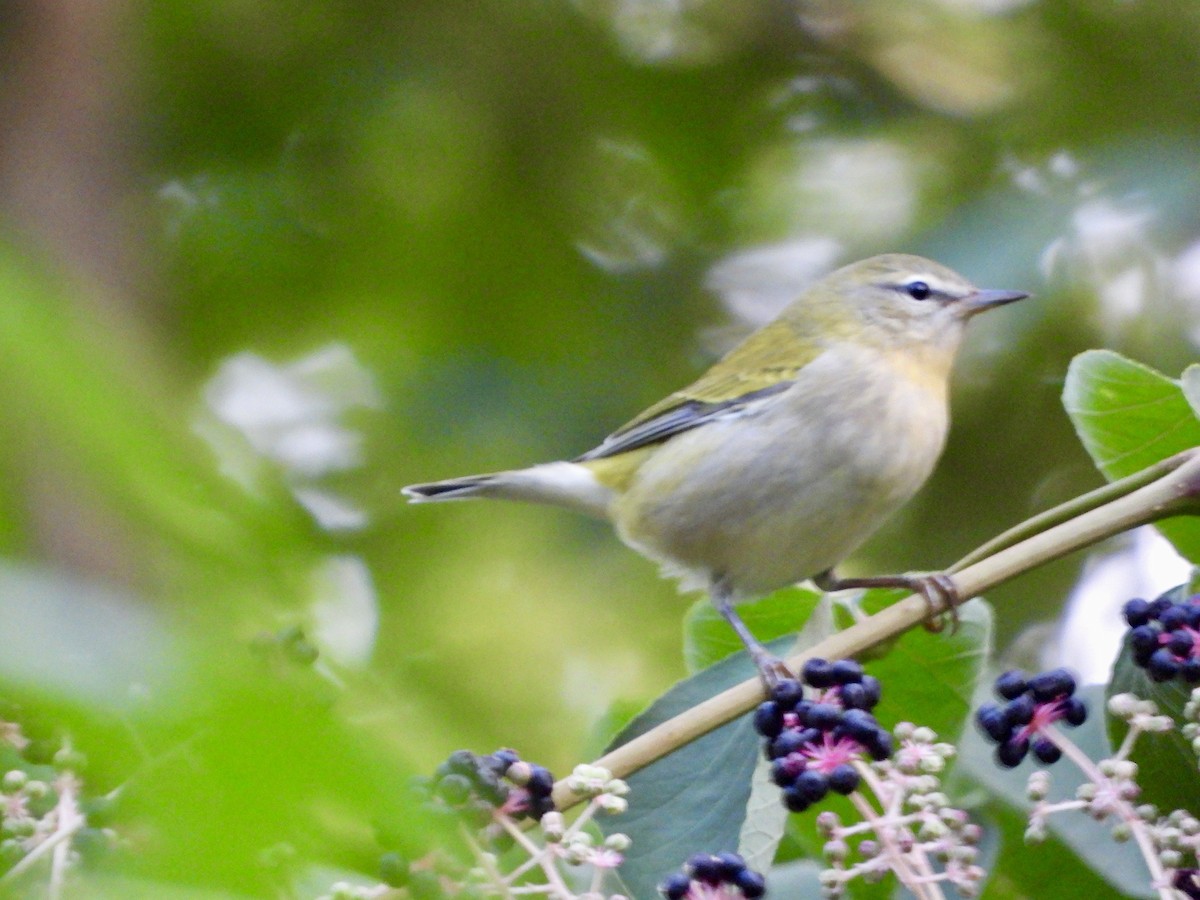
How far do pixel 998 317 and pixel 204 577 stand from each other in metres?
3.96

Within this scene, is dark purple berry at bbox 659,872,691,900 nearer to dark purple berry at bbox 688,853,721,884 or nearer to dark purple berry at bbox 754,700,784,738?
dark purple berry at bbox 688,853,721,884

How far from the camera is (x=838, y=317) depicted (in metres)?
3.43

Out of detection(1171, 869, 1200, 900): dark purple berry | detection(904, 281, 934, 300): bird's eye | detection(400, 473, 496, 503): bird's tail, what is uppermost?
detection(904, 281, 934, 300): bird's eye

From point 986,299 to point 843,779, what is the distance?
2.07 meters

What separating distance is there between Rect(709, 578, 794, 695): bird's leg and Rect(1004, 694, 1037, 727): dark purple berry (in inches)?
9.3

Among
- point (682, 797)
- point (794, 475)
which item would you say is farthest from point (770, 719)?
point (794, 475)

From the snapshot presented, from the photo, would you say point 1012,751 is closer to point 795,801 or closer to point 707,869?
point 795,801

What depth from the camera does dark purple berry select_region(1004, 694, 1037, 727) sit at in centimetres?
138

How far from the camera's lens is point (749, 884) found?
1221 millimetres

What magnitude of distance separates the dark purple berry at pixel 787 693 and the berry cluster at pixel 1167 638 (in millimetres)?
366

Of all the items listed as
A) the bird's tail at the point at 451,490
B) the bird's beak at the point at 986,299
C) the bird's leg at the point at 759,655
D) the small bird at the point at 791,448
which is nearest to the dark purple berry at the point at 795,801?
the bird's leg at the point at 759,655

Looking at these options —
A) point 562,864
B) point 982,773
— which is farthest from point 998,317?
point 562,864

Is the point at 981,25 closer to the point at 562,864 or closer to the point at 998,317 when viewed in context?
the point at 998,317

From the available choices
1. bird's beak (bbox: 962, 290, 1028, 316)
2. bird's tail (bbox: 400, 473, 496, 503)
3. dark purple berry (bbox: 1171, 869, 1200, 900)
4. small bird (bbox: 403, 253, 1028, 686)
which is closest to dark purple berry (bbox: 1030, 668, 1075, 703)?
dark purple berry (bbox: 1171, 869, 1200, 900)
